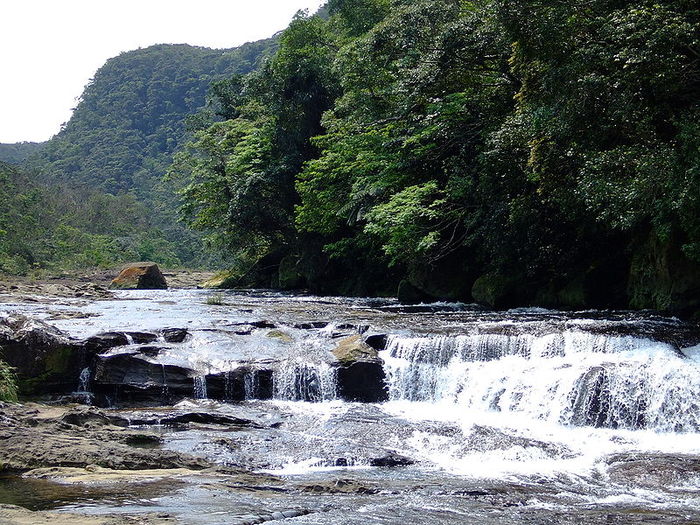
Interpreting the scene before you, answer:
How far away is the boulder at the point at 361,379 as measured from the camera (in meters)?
13.3

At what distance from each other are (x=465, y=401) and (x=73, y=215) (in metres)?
58.5

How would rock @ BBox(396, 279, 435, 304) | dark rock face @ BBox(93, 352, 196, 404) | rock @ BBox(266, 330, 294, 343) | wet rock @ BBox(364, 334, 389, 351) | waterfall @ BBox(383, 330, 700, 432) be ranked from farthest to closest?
1. rock @ BBox(396, 279, 435, 304)
2. rock @ BBox(266, 330, 294, 343)
3. wet rock @ BBox(364, 334, 389, 351)
4. dark rock face @ BBox(93, 352, 196, 404)
5. waterfall @ BBox(383, 330, 700, 432)

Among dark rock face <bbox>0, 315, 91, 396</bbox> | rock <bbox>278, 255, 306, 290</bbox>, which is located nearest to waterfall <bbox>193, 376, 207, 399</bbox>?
dark rock face <bbox>0, 315, 91, 396</bbox>

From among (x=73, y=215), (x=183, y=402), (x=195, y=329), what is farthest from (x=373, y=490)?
(x=73, y=215)

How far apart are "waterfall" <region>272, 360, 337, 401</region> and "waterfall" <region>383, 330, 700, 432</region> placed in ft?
3.80

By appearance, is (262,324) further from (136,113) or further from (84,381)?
(136,113)

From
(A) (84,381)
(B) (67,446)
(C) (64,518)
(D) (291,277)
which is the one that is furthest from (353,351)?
(D) (291,277)

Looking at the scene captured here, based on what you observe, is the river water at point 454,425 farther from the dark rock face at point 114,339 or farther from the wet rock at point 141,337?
the wet rock at point 141,337

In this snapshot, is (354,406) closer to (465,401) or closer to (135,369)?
(465,401)

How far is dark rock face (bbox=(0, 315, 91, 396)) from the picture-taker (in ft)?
43.4

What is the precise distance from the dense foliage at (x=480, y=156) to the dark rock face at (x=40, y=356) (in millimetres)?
10126

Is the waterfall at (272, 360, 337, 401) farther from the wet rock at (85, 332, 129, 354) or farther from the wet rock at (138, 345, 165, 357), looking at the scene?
the wet rock at (85, 332, 129, 354)

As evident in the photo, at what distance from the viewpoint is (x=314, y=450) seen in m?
9.52

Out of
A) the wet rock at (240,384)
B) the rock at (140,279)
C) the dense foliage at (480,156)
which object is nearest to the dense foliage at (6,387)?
the wet rock at (240,384)
